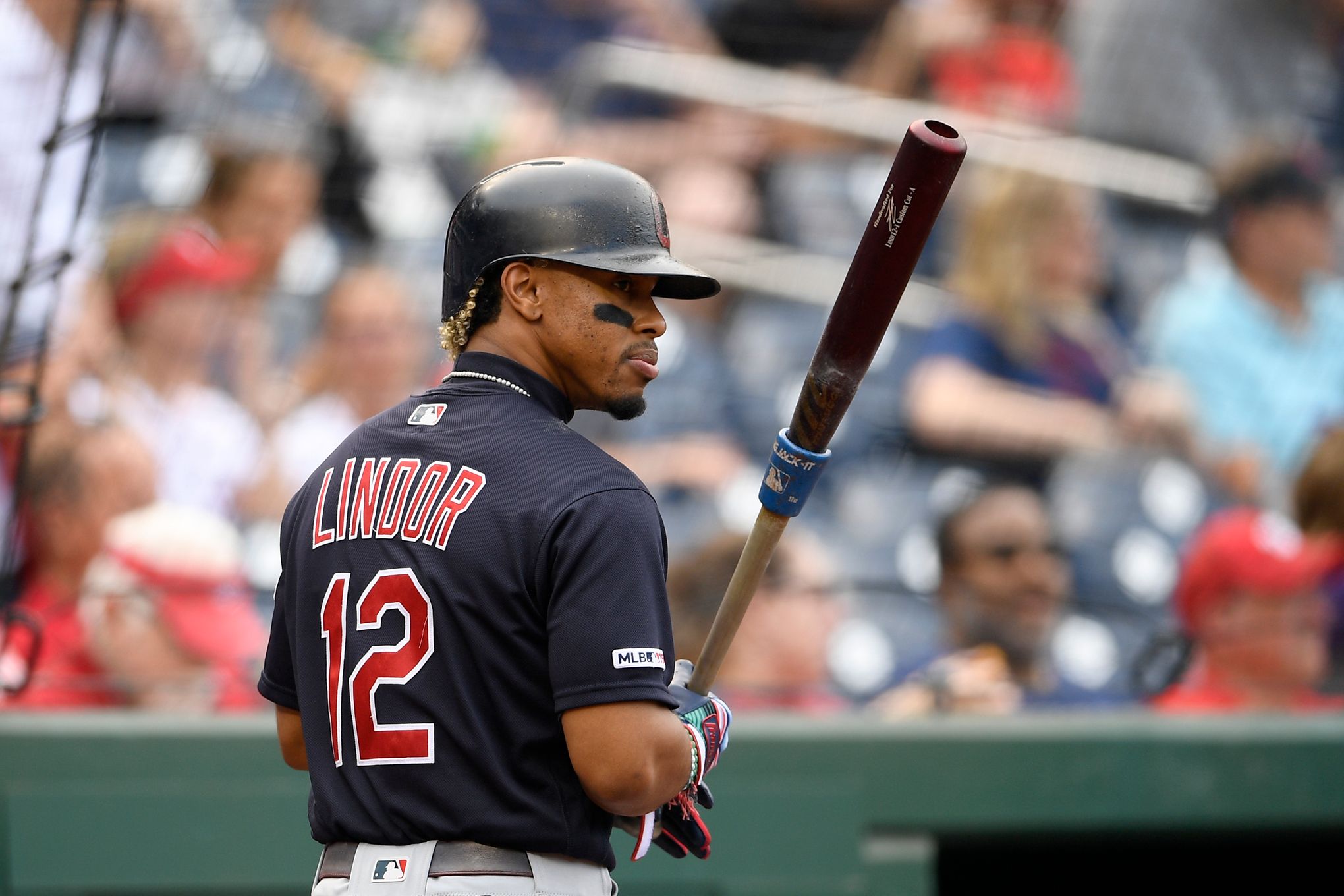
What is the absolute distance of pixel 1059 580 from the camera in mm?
3863

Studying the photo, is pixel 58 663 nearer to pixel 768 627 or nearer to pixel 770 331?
pixel 768 627

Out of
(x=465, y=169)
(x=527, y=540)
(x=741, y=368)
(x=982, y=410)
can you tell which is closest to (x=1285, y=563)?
(x=982, y=410)

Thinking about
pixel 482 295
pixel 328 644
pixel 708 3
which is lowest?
pixel 328 644

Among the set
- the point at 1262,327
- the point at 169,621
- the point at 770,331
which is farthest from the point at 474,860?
the point at 1262,327

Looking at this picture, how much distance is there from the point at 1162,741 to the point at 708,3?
2.87m

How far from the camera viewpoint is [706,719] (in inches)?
73.7

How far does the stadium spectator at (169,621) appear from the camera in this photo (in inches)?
131

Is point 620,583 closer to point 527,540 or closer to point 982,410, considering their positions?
point 527,540

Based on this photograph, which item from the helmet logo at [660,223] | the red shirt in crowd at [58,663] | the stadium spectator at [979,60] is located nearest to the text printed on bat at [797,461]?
the helmet logo at [660,223]

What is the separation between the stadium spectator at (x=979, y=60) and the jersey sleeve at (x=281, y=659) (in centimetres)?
320

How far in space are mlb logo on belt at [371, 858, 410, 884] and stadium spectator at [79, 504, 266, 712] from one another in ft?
5.55

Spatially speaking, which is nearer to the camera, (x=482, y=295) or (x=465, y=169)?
(x=482, y=295)

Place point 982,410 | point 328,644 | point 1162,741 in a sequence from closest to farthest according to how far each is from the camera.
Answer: point 328,644 → point 1162,741 → point 982,410

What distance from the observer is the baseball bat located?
70.3 inches
